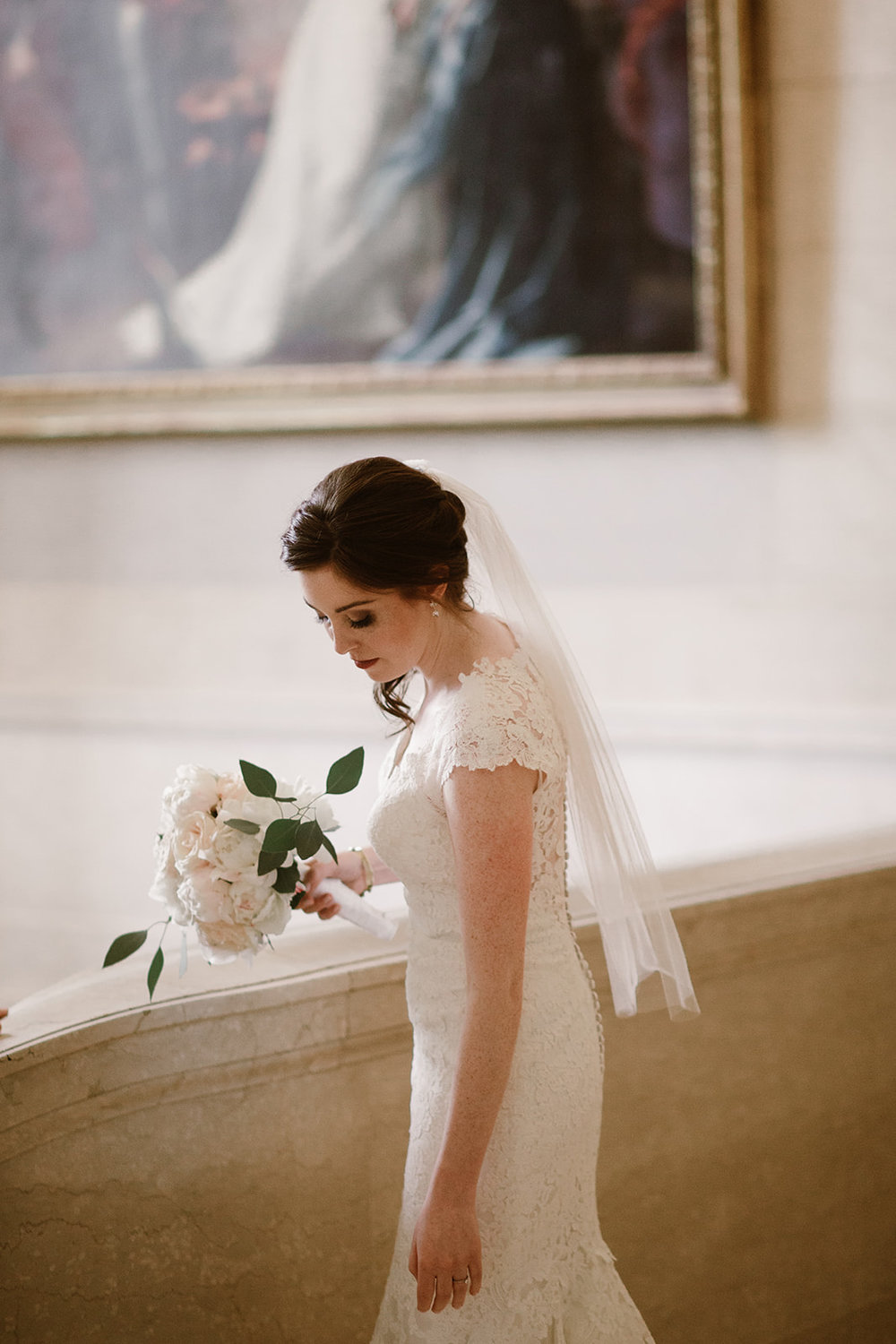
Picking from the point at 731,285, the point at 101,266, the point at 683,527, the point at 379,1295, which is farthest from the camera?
the point at 101,266

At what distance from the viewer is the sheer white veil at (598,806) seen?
201cm

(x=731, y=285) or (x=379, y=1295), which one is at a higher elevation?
A: (x=731, y=285)

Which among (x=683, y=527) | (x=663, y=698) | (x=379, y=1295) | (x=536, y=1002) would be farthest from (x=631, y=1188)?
(x=683, y=527)

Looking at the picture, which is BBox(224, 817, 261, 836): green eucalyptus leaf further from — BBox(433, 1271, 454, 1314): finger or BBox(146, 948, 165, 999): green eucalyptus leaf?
BBox(433, 1271, 454, 1314): finger

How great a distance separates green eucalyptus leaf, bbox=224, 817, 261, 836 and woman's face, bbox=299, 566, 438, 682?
1.00 feet

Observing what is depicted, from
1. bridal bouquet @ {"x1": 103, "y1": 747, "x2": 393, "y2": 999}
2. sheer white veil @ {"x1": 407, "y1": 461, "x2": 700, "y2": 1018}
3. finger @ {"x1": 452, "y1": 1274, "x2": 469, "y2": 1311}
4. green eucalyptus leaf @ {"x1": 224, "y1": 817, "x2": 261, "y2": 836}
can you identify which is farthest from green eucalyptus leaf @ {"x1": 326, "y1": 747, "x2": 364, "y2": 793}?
finger @ {"x1": 452, "y1": 1274, "x2": 469, "y2": 1311}

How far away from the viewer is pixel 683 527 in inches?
177

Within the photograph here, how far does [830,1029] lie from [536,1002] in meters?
1.30

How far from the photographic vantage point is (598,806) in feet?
6.68

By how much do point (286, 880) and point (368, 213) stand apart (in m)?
3.38

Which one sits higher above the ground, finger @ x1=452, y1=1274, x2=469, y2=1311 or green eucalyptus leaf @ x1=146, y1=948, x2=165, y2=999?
green eucalyptus leaf @ x1=146, y1=948, x2=165, y2=999

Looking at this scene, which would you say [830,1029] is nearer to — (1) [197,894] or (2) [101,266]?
(1) [197,894]

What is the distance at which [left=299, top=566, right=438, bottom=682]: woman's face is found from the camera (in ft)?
5.93

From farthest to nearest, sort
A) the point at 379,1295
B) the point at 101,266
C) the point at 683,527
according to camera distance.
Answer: the point at 101,266 → the point at 683,527 → the point at 379,1295
